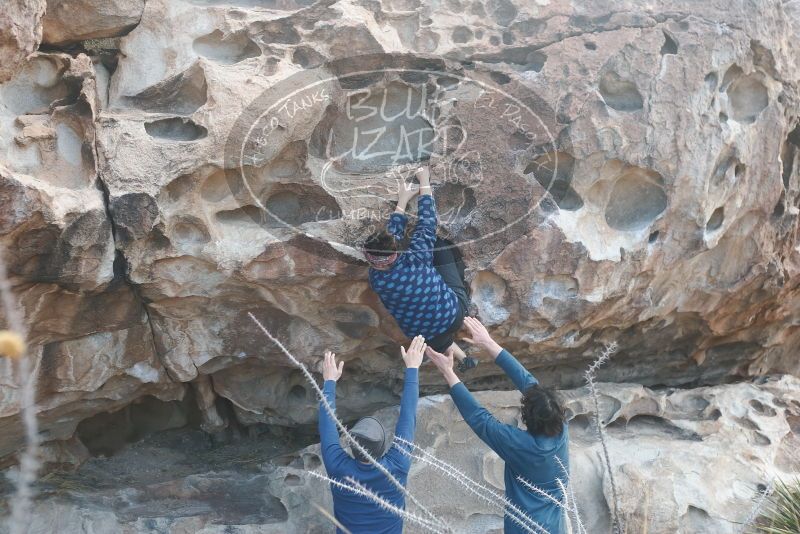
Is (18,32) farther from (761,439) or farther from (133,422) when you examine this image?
(761,439)

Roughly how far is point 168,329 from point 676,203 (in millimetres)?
3053

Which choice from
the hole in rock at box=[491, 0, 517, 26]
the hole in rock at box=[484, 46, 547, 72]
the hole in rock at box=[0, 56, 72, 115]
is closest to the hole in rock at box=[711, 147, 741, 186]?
the hole in rock at box=[484, 46, 547, 72]

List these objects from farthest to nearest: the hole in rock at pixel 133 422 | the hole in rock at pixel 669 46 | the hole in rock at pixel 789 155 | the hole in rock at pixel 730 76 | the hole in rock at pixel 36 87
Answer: the hole in rock at pixel 133 422
the hole in rock at pixel 789 155
the hole in rock at pixel 730 76
the hole in rock at pixel 669 46
the hole in rock at pixel 36 87

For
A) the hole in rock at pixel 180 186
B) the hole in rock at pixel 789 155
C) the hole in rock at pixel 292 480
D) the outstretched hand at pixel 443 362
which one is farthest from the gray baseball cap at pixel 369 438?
the hole in rock at pixel 789 155

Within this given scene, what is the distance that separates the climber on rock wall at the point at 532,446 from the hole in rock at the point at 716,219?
184 centimetres

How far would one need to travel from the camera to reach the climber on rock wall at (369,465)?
3760mm

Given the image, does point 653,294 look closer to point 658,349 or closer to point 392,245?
point 658,349

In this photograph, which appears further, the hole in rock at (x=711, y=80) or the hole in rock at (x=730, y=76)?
the hole in rock at (x=730, y=76)

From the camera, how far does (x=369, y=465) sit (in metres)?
3.75

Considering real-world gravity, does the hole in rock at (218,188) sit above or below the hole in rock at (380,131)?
below

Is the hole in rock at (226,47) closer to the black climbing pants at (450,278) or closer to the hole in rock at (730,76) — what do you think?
the black climbing pants at (450,278)

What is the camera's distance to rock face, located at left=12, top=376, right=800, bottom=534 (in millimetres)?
4633

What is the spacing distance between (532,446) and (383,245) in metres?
1.21

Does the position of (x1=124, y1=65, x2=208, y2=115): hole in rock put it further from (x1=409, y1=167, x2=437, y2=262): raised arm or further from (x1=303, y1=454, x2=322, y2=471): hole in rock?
(x1=303, y1=454, x2=322, y2=471): hole in rock
